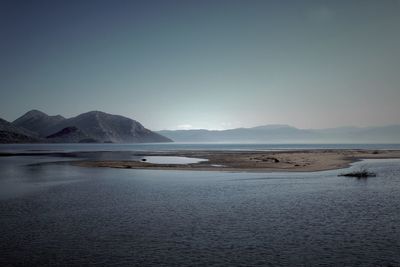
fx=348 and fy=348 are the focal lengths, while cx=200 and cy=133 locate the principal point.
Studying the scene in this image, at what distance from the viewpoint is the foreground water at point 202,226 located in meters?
18.4

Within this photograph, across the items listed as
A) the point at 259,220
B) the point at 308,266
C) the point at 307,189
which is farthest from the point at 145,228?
the point at 307,189

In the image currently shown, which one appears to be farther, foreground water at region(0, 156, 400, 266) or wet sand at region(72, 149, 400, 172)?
wet sand at region(72, 149, 400, 172)

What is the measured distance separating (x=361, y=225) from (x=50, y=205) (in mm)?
27244

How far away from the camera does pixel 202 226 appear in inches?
986

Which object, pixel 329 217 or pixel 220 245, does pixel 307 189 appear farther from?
pixel 220 245

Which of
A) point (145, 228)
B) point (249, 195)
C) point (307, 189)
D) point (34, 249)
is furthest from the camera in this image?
point (307, 189)

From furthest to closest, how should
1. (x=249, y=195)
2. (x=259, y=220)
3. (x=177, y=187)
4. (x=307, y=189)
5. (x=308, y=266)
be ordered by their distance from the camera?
(x=177, y=187) < (x=307, y=189) < (x=249, y=195) < (x=259, y=220) < (x=308, y=266)

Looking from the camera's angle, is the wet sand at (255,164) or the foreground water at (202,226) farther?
the wet sand at (255,164)

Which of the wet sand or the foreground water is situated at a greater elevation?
the wet sand

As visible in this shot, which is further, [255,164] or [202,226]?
[255,164]

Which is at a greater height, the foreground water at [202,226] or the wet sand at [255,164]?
the wet sand at [255,164]

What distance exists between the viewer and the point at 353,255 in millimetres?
18453

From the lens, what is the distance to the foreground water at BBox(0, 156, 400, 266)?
18375mm

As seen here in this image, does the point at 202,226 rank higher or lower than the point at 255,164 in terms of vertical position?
lower
